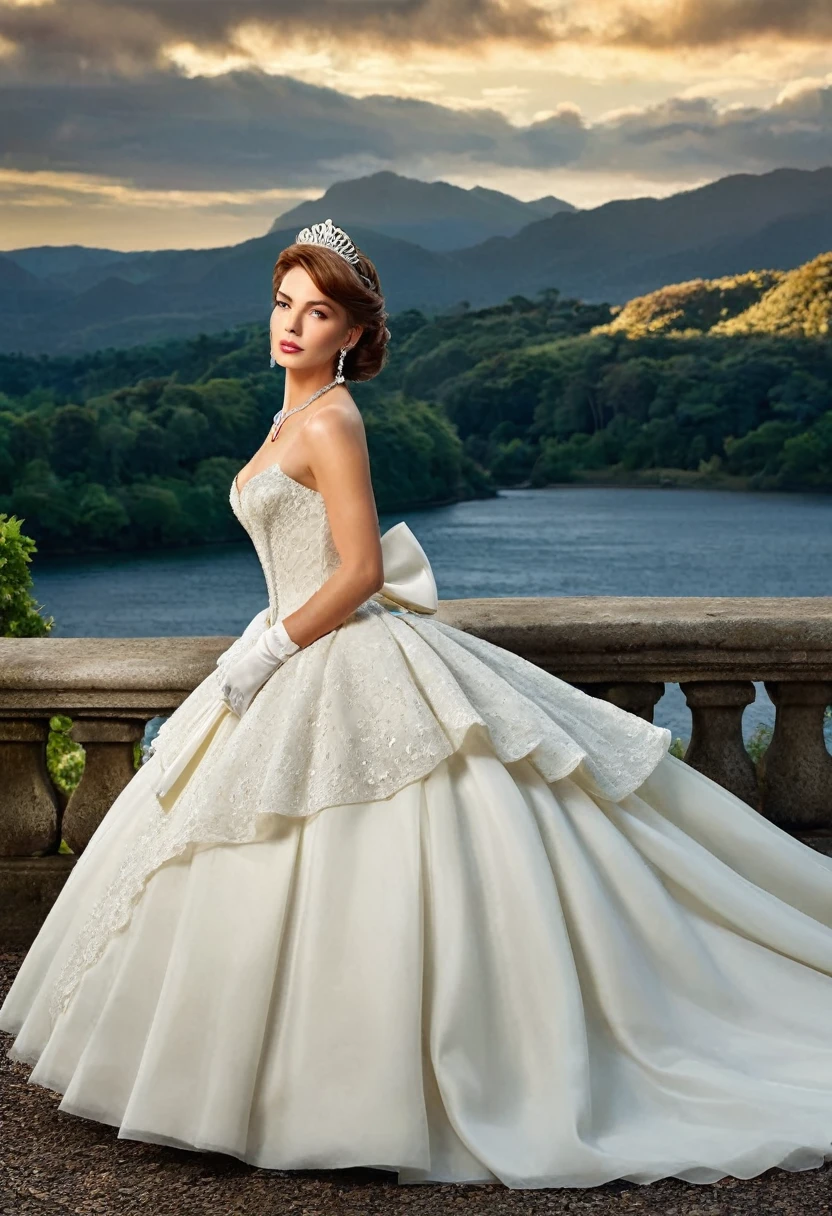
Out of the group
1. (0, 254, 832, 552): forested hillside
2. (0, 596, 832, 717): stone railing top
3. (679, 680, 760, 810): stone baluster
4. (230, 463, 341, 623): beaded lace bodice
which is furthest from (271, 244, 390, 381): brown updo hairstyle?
(0, 254, 832, 552): forested hillside

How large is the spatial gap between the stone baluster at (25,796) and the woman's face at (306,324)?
1.13 meters

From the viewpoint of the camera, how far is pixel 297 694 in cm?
254

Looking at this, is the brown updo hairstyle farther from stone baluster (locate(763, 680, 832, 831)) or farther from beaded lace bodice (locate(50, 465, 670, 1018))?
stone baluster (locate(763, 680, 832, 831))

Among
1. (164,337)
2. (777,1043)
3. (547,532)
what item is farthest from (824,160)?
(777,1043)

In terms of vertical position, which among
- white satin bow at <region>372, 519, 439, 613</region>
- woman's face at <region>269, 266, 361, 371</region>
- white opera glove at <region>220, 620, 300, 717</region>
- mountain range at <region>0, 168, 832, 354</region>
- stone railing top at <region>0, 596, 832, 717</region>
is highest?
mountain range at <region>0, 168, 832, 354</region>

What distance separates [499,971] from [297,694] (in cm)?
58

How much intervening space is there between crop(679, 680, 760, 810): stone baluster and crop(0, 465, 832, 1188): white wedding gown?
2.17ft

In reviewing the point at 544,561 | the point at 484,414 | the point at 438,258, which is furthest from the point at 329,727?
the point at 438,258

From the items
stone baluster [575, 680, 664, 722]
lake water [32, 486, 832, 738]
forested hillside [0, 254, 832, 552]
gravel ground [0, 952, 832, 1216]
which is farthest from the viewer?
forested hillside [0, 254, 832, 552]

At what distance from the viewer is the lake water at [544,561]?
2592 centimetres

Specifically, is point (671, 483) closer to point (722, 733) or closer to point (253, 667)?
point (722, 733)

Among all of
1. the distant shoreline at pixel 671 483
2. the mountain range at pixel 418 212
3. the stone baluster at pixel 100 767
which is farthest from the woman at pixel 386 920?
the mountain range at pixel 418 212

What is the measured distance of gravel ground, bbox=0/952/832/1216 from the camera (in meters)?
2.19

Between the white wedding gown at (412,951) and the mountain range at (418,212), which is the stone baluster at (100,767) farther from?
the mountain range at (418,212)
